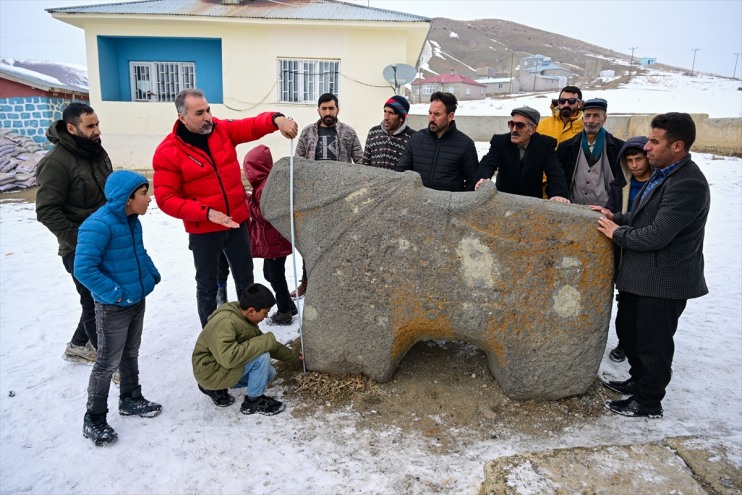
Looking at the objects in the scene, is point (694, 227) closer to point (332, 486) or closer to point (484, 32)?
point (332, 486)

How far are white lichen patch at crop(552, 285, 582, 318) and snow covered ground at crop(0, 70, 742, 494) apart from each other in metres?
0.71

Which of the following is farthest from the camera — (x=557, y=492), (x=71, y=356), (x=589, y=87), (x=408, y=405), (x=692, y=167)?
(x=589, y=87)

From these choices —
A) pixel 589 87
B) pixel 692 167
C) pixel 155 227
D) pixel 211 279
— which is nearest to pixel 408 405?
pixel 211 279

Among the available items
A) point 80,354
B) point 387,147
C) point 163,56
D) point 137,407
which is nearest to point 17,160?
point 163,56

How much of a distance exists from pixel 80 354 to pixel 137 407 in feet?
3.29

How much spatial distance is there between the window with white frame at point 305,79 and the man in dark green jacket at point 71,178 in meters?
8.33

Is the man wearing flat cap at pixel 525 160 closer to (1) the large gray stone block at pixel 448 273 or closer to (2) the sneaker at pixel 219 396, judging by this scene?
(1) the large gray stone block at pixel 448 273

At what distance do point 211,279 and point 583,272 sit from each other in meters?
2.51

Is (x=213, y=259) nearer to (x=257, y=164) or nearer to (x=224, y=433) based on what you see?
(x=257, y=164)

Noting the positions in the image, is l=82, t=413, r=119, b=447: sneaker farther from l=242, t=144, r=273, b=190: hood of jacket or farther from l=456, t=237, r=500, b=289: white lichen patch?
l=456, t=237, r=500, b=289: white lichen patch

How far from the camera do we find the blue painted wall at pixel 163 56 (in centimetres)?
1150

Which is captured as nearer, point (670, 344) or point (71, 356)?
point (670, 344)

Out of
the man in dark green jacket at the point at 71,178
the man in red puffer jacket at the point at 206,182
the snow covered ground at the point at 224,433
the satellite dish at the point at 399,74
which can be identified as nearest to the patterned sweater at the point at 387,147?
the man in red puffer jacket at the point at 206,182

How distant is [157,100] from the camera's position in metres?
11.9
